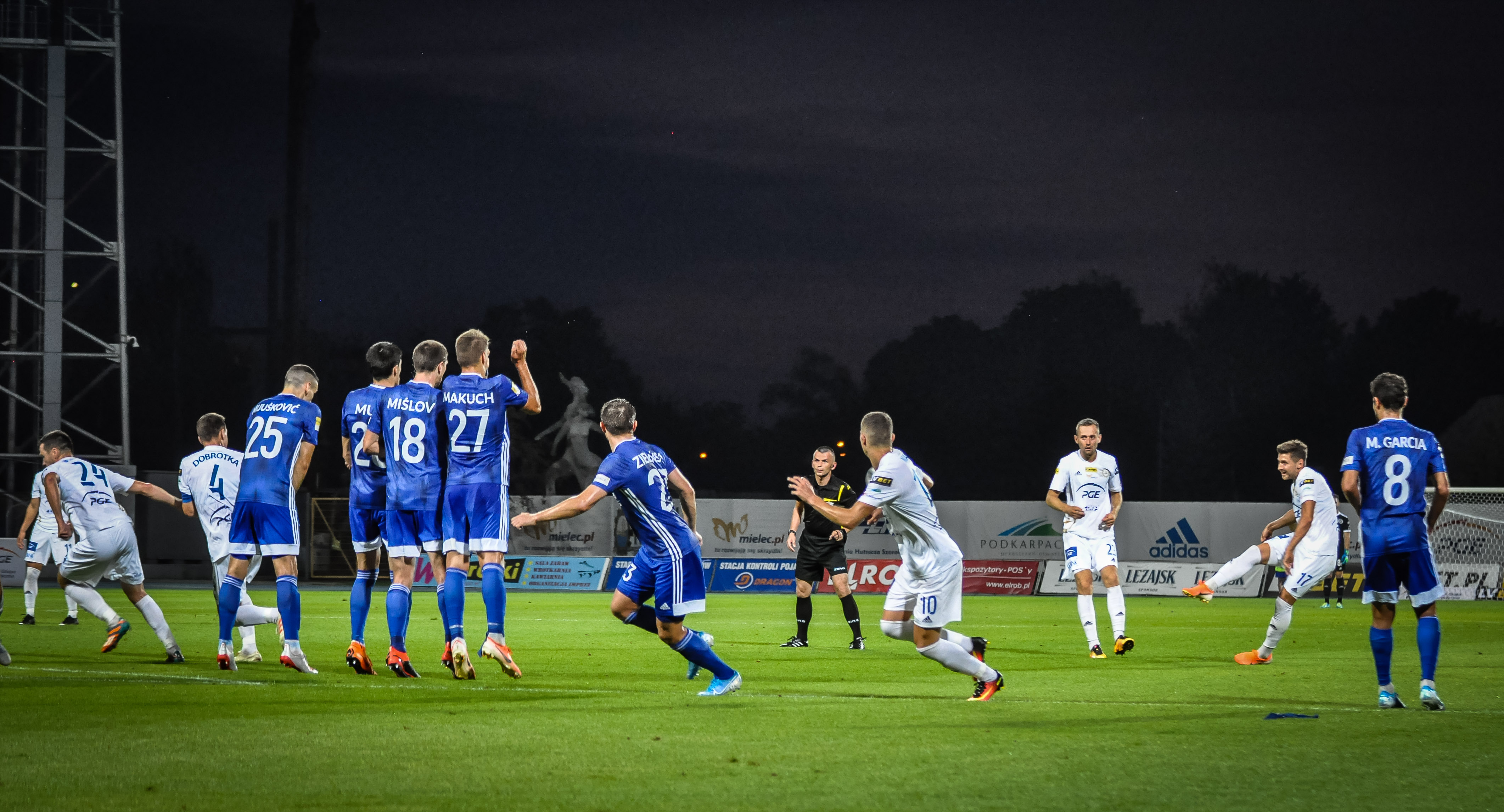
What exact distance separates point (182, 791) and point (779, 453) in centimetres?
5953

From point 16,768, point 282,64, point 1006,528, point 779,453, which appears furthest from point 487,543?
point 779,453

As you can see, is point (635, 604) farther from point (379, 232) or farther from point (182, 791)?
point (379, 232)

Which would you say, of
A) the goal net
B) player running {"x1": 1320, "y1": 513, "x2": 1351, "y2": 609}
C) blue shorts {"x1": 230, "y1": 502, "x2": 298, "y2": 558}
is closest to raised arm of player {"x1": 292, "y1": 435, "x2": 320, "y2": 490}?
blue shorts {"x1": 230, "y1": 502, "x2": 298, "y2": 558}

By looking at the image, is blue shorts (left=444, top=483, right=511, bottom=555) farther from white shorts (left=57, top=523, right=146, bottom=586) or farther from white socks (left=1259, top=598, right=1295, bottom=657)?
white socks (left=1259, top=598, right=1295, bottom=657)

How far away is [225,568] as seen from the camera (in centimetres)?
1232

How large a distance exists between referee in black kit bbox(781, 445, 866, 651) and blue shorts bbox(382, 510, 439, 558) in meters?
5.28

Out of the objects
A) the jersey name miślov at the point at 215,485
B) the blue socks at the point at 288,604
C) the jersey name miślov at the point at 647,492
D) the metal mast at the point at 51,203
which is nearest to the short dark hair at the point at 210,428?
the jersey name miślov at the point at 215,485

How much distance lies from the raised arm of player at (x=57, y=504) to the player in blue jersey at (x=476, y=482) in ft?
13.8

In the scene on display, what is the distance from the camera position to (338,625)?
17391 millimetres

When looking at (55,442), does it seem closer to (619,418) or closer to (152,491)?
(152,491)

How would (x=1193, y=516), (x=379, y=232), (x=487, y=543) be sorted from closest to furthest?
(x=487, y=543)
(x=1193, y=516)
(x=379, y=232)

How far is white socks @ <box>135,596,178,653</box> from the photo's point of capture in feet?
38.0

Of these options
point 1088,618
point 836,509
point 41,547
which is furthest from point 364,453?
point 41,547

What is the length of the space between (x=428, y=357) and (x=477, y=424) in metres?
0.74
